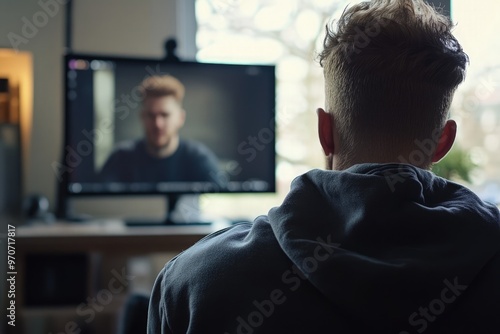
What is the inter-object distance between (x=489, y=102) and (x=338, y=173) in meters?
2.54

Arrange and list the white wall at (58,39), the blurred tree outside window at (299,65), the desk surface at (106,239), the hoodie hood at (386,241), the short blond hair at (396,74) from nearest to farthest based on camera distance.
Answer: the hoodie hood at (386,241), the short blond hair at (396,74), the desk surface at (106,239), the white wall at (58,39), the blurred tree outside window at (299,65)

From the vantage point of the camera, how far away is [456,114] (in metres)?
2.96

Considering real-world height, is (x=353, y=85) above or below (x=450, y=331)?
above

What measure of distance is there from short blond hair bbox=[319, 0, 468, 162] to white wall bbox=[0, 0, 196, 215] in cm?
201

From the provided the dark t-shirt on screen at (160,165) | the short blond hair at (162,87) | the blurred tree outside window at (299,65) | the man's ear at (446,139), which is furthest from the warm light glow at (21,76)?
the man's ear at (446,139)

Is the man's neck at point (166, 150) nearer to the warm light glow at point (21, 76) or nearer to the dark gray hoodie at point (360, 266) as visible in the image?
the warm light glow at point (21, 76)

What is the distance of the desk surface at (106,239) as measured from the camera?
2098 millimetres

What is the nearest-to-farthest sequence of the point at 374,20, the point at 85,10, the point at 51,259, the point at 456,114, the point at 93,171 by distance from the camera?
the point at 374,20
the point at 51,259
the point at 93,171
the point at 85,10
the point at 456,114

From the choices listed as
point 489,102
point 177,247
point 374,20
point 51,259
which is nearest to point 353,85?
point 374,20

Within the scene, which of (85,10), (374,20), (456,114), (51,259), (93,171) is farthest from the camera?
(456,114)

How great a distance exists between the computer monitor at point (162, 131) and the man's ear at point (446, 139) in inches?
61.8

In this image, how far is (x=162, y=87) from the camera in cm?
241

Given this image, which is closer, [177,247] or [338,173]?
[338,173]

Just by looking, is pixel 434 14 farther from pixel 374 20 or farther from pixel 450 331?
pixel 450 331
